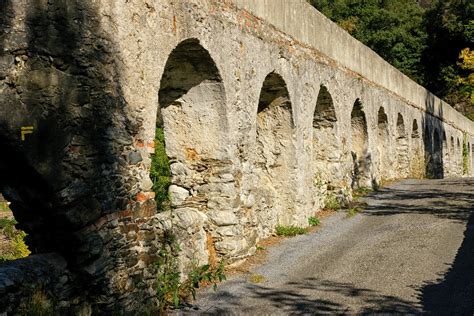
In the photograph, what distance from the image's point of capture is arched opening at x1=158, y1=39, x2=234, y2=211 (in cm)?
661

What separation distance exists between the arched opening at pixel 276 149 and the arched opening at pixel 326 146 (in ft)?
7.51

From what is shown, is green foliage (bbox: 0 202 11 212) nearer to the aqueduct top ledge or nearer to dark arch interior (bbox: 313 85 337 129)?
dark arch interior (bbox: 313 85 337 129)

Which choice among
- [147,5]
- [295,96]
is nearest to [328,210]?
[295,96]

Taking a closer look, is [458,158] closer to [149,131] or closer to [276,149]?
[276,149]

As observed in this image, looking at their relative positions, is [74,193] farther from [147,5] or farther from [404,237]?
[404,237]

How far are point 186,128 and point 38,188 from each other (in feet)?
8.79

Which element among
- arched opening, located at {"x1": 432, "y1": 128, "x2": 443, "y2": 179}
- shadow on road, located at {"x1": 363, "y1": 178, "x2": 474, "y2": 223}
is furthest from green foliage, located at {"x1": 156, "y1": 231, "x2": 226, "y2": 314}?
arched opening, located at {"x1": 432, "y1": 128, "x2": 443, "y2": 179}

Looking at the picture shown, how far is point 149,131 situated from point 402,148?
47.1ft

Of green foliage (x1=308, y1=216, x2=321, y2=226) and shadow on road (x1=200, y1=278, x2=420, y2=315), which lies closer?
shadow on road (x1=200, y1=278, x2=420, y2=315)

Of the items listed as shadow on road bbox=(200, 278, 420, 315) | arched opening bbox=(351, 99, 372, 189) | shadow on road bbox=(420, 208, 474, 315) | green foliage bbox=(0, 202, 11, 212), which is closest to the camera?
shadow on road bbox=(420, 208, 474, 315)

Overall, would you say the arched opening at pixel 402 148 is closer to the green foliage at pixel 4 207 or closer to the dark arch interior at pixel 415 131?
the dark arch interior at pixel 415 131

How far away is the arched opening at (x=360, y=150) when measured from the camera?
13.3 meters

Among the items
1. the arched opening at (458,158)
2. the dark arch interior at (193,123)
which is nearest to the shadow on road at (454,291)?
the dark arch interior at (193,123)

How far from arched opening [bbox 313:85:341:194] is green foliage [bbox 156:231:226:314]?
18.5 ft
